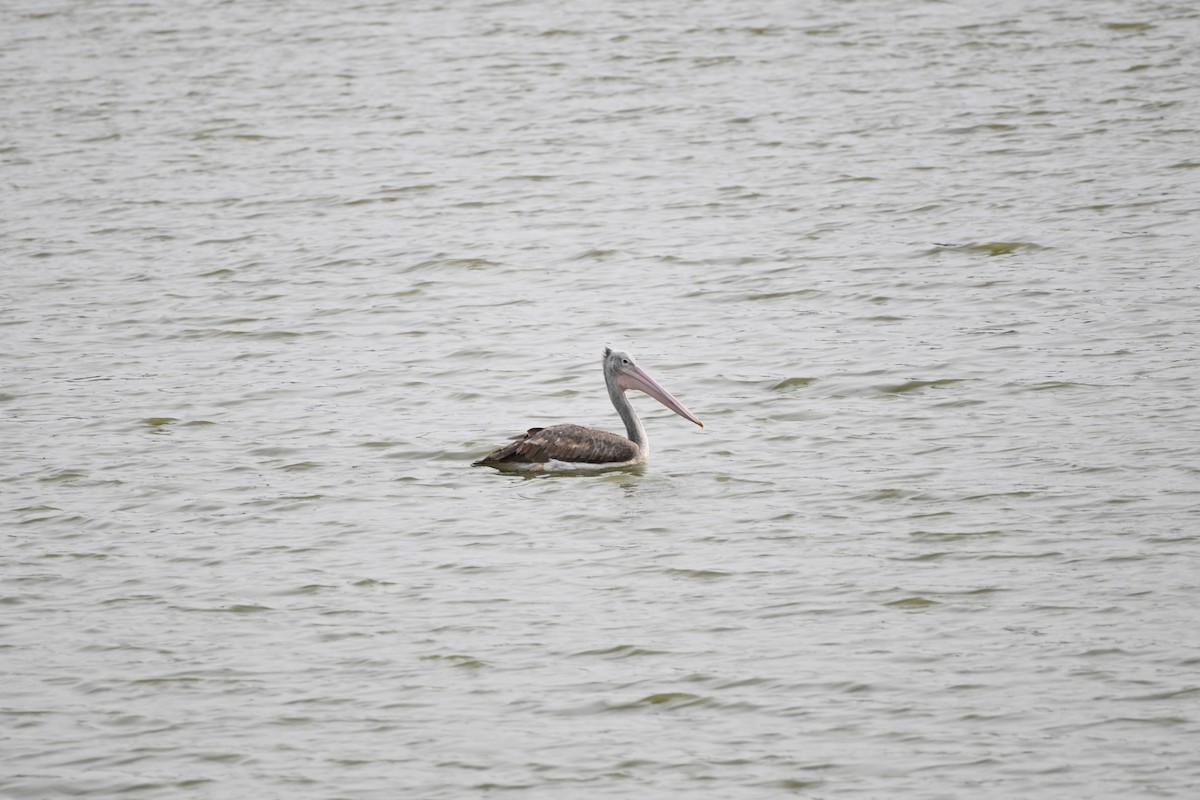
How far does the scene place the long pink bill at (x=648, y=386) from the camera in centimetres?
1110

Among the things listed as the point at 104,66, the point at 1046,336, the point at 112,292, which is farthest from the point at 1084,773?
the point at 104,66

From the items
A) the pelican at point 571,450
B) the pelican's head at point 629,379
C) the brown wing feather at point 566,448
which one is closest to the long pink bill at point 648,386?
the pelican's head at point 629,379

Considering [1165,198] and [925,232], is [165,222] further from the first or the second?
[1165,198]

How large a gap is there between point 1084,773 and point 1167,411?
4626 millimetres

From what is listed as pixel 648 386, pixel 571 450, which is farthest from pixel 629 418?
pixel 571 450

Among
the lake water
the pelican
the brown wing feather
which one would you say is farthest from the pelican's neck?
the lake water

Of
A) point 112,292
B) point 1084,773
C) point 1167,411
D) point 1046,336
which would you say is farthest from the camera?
point 112,292

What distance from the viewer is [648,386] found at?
1119cm

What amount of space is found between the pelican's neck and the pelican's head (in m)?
0.02

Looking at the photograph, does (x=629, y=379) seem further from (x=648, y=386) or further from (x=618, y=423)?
(x=618, y=423)

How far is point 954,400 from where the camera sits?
444 inches

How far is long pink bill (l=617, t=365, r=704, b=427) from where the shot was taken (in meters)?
11.1

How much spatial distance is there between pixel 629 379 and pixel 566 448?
0.93 metres

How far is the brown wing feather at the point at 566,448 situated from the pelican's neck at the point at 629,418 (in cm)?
16
